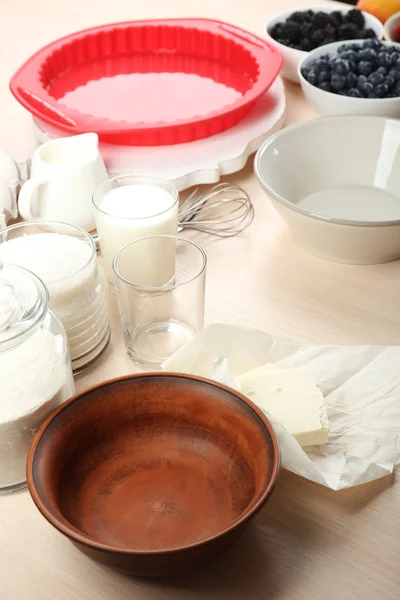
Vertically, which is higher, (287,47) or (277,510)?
(287,47)

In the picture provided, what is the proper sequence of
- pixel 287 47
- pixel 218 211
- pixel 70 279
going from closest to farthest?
1. pixel 70 279
2. pixel 218 211
3. pixel 287 47

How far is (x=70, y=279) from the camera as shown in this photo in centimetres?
66

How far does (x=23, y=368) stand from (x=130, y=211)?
0.92 feet

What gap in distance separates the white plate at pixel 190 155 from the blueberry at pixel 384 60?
186 mm

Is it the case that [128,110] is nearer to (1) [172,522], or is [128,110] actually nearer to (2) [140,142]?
(2) [140,142]

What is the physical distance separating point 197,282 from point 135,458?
0.63 ft

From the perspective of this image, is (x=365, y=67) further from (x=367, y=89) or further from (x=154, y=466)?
(x=154, y=466)

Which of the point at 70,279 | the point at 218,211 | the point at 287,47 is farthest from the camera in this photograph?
the point at 287,47

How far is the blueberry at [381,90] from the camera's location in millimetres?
1040

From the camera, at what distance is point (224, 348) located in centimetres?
67

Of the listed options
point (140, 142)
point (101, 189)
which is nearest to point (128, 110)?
point (140, 142)

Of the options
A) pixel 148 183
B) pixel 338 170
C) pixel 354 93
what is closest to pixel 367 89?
pixel 354 93

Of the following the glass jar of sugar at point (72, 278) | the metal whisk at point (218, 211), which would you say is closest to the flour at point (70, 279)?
the glass jar of sugar at point (72, 278)

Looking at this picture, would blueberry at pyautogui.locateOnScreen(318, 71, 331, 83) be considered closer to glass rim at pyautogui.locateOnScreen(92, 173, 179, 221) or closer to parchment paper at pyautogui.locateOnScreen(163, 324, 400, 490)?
glass rim at pyautogui.locateOnScreen(92, 173, 179, 221)
